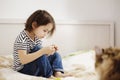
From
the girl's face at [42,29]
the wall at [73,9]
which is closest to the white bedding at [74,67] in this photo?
the girl's face at [42,29]

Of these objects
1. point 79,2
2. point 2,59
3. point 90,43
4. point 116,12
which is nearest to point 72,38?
point 90,43

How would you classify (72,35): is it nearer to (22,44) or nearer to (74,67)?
(74,67)

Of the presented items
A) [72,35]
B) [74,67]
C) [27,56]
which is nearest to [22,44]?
[27,56]

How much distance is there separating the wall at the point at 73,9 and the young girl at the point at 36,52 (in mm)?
685

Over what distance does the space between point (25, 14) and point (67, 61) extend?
0.64 m

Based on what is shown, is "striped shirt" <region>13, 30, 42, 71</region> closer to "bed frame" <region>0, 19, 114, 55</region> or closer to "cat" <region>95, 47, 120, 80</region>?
"bed frame" <region>0, 19, 114, 55</region>

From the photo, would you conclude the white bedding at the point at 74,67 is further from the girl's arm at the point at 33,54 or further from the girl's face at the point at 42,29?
the girl's face at the point at 42,29

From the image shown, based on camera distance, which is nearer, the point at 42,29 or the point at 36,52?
the point at 36,52

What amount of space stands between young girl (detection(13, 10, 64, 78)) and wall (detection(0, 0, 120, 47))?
69cm

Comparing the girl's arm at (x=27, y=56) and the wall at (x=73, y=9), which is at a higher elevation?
the wall at (x=73, y=9)

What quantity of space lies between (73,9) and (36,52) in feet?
3.34

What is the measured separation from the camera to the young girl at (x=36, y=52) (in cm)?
143

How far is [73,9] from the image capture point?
234cm

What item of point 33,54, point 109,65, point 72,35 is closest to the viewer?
point 109,65
